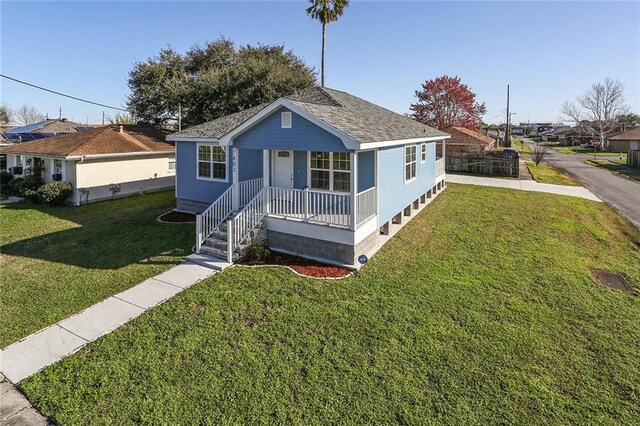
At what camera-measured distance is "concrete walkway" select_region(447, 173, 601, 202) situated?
20.5 metres

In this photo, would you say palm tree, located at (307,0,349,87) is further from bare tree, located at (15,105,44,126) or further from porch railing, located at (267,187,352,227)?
bare tree, located at (15,105,44,126)

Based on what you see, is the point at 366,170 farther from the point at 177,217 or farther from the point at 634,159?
the point at 634,159

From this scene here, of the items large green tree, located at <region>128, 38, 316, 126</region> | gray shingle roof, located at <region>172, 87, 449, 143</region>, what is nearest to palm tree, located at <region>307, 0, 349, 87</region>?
large green tree, located at <region>128, 38, 316, 126</region>

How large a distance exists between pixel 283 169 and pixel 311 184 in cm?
122

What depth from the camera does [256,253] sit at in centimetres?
1030

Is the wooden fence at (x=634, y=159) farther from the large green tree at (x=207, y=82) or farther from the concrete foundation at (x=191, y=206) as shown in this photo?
the concrete foundation at (x=191, y=206)

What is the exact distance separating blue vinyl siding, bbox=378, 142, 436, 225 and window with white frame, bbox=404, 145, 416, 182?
0.27 m

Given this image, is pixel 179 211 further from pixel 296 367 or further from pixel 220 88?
pixel 220 88

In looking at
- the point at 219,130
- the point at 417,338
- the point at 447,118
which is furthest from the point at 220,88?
the point at 447,118

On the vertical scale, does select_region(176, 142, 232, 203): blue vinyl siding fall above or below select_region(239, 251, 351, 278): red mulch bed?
above

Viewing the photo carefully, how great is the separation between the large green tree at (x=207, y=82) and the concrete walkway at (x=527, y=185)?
48.3ft

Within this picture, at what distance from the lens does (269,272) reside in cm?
945

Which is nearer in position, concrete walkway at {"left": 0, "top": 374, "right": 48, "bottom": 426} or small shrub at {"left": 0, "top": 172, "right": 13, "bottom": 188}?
concrete walkway at {"left": 0, "top": 374, "right": 48, "bottom": 426}

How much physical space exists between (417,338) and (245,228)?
613cm
